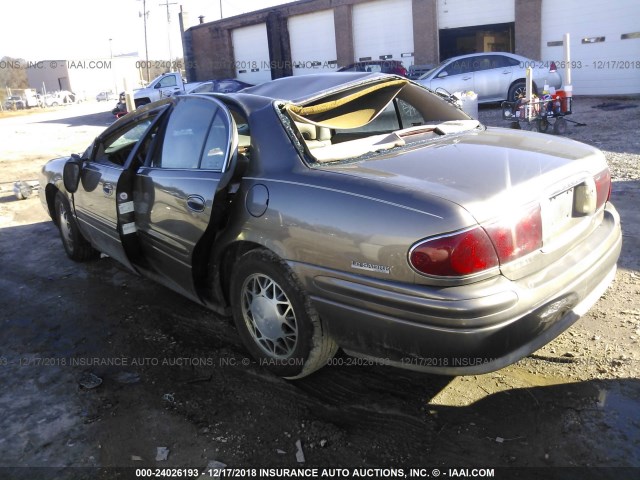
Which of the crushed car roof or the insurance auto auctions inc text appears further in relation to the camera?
the crushed car roof

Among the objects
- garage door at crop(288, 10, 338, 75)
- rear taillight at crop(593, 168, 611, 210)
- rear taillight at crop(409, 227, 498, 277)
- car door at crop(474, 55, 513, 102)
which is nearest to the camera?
rear taillight at crop(409, 227, 498, 277)

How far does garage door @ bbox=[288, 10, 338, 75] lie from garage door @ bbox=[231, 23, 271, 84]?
83.6 inches

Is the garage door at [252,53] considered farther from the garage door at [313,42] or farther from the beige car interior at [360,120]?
the beige car interior at [360,120]

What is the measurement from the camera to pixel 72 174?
4820mm

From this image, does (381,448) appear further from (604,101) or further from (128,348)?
(604,101)

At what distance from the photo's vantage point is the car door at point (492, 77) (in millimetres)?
15320

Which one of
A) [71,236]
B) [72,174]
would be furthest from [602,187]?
[71,236]

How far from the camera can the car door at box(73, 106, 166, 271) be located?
4262mm

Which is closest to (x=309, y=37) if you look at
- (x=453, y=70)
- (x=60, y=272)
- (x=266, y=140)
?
(x=453, y=70)

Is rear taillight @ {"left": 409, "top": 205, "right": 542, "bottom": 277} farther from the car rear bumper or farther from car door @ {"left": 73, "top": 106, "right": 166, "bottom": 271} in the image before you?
car door @ {"left": 73, "top": 106, "right": 166, "bottom": 271}

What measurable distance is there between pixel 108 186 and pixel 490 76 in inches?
528

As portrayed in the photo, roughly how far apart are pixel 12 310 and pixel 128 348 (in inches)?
58.9

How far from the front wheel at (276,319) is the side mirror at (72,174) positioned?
2.32 m

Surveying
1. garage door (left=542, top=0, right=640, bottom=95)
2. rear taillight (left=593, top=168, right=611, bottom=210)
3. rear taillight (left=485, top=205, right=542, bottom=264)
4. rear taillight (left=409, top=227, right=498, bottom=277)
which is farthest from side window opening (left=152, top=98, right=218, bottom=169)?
garage door (left=542, top=0, right=640, bottom=95)
